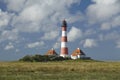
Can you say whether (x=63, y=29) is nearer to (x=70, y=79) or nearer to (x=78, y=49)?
(x=78, y=49)

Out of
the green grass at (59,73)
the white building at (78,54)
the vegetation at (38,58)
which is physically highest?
the white building at (78,54)

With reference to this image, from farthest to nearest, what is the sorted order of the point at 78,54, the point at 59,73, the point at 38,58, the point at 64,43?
the point at 78,54 → the point at 64,43 → the point at 38,58 → the point at 59,73

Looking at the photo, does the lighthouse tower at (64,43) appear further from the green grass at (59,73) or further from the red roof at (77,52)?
the green grass at (59,73)

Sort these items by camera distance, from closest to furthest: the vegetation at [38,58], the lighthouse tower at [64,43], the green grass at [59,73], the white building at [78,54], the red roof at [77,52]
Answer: the green grass at [59,73]
the vegetation at [38,58]
the lighthouse tower at [64,43]
the white building at [78,54]
the red roof at [77,52]

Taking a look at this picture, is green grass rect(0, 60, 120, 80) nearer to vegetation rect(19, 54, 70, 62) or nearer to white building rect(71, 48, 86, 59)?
vegetation rect(19, 54, 70, 62)

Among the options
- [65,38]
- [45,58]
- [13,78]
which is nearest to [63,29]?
[65,38]

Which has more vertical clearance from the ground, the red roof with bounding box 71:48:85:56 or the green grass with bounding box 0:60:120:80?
the red roof with bounding box 71:48:85:56

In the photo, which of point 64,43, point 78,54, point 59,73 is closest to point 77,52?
point 78,54

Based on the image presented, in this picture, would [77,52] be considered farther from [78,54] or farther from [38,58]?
[38,58]

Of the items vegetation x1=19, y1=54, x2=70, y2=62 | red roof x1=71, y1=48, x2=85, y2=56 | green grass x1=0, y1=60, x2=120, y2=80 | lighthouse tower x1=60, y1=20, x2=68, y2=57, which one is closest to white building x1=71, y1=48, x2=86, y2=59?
red roof x1=71, y1=48, x2=85, y2=56

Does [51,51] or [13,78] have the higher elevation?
[51,51]

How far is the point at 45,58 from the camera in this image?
98.1m

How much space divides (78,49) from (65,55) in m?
13.5

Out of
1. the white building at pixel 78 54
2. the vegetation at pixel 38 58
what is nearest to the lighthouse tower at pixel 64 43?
the vegetation at pixel 38 58
